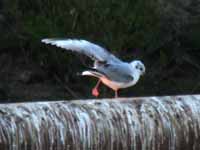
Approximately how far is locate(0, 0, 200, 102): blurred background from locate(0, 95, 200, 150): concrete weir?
109 inches

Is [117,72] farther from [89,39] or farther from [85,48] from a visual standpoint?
[89,39]

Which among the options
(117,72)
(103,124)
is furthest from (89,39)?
(103,124)

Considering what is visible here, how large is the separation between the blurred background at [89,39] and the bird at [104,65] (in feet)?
5.40

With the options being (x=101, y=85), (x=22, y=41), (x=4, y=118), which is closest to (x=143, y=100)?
(x=4, y=118)

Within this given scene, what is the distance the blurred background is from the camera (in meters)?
8.34

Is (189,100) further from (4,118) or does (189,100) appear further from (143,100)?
(4,118)

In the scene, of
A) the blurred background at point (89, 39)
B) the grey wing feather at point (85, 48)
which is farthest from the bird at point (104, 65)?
the blurred background at point (89, 39)

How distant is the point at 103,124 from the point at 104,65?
1.28m

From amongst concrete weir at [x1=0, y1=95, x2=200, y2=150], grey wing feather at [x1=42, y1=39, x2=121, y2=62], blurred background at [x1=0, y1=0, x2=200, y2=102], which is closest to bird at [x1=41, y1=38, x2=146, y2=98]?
grey wing feather at [x1=42, y1=39, x2=121, y2=62]

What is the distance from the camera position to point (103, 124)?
16.6 ft

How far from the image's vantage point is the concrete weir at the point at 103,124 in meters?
4.85

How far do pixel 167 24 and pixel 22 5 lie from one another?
1.55 meters

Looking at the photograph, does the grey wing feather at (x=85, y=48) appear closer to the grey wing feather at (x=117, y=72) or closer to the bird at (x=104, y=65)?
the bird at (x=104, y=65)

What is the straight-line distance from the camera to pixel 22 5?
8961mm
